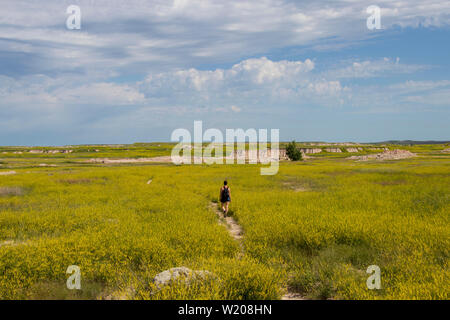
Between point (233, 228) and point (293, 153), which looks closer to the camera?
point (233, 228)

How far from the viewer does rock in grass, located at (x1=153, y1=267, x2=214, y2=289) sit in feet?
19.7

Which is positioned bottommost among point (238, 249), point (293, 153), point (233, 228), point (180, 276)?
point (233, 228)

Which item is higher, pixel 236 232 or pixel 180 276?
pixel 180 276

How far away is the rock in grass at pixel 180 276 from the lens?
6012 mm

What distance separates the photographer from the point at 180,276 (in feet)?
19.9

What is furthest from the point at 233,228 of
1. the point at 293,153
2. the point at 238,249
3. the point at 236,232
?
the point at 293,153

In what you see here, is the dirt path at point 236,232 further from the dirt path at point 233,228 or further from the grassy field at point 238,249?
the grassy field at point 238,249

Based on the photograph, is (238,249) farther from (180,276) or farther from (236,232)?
(180,276)

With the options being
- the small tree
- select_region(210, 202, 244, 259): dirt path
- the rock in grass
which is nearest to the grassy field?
the rock in grass

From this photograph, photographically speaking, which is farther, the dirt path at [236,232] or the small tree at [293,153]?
the small tree at [293,153]

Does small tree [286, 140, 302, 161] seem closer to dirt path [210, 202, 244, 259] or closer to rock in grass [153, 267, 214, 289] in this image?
dirt path [210, 202, 244, 259]

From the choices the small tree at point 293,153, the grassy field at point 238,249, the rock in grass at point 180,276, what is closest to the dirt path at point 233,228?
the grassy field at point 238,249
